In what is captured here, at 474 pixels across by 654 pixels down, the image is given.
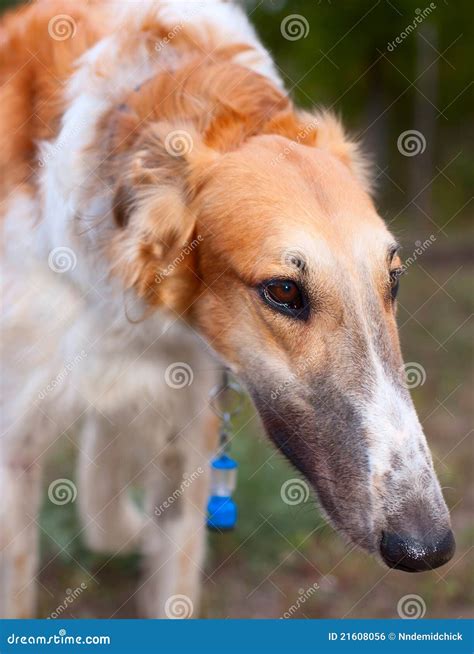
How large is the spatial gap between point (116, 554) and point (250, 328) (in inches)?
80.1

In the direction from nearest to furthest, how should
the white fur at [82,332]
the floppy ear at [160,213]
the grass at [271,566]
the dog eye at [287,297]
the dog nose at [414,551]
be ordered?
1. the dog nose at [414,551]
2. the dog eye at [287,297]
3. the floppy ear at [160,213]
4. the white fur at [82,332]
5. the grass at [271,566]

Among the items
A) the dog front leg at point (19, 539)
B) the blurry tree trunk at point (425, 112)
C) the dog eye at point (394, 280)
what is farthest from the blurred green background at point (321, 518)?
the dog eye at point (394, 280)

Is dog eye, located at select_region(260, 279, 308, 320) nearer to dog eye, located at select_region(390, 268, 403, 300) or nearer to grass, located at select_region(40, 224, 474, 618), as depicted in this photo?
dog eye, located at select_region(390, 268, 403, 300)

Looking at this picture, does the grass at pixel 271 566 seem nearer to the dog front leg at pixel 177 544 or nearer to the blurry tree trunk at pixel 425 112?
the dog front leg at pixel 177 544

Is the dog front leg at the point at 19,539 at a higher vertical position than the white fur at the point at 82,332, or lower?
lower

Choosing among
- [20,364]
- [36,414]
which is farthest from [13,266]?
[36,414]

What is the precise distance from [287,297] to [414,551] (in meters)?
0.78

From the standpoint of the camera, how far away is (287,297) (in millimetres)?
2443

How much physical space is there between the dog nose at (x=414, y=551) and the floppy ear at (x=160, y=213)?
1.07 meters

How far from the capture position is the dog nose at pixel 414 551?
2.20 m

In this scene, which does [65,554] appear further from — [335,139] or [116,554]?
[335,139]

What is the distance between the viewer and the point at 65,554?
4.18 metres

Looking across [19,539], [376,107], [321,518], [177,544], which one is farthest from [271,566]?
[376,107]

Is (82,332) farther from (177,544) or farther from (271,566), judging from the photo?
(271,566)
